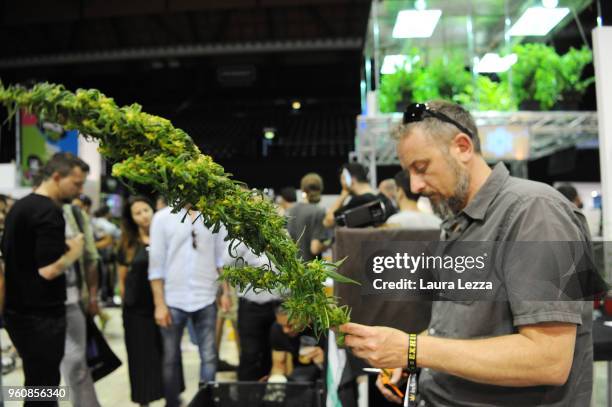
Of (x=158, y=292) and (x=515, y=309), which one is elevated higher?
(x=515, y=309)

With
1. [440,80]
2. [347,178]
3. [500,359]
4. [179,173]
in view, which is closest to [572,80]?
[440,80]

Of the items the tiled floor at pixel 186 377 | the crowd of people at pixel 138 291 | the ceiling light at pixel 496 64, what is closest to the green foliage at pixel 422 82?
the ceiling light at pixel 496 64

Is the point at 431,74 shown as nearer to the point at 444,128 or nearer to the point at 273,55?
the point at 444,128

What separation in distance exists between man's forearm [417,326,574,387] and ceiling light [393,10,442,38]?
508cm

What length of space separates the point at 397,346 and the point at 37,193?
2166 mm

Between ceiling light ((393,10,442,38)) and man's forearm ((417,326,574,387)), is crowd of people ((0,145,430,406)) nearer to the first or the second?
man's forearm ((417,326,574,387))

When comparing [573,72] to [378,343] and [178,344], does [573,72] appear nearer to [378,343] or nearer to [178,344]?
[178,344]

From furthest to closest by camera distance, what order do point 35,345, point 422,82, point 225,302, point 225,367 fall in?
point 422,82 < point 225,367 < point 225,302 < point 35,345

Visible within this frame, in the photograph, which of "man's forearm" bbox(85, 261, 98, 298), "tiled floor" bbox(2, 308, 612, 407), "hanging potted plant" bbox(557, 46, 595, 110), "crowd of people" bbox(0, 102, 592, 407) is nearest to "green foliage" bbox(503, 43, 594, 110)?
"hanging potted plant" bbox(557, 46, 595, 110)

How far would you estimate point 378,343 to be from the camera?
3.15 feet

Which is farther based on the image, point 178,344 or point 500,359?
point 178,344

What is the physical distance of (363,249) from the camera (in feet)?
3.37

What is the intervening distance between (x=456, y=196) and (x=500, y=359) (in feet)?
1.28

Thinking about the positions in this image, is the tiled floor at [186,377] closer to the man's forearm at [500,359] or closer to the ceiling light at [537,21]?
the man's forearm at [500,359]
